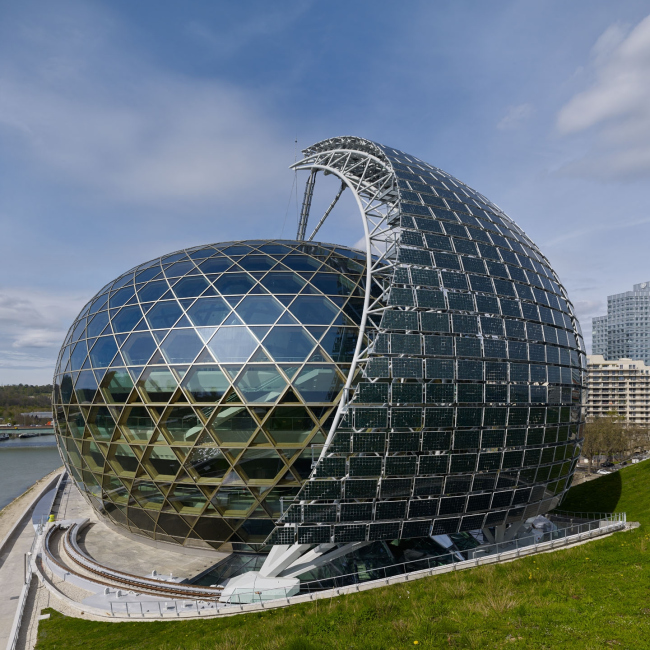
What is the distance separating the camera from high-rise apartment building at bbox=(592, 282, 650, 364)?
6668 inches

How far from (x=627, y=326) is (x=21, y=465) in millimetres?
203766

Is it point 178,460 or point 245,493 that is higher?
point 178,460

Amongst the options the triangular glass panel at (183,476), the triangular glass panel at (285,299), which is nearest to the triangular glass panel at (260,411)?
the triangular glass panel at (183,476)

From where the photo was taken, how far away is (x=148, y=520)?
77.3 ft

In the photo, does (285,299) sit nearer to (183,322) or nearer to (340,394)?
(183,322)

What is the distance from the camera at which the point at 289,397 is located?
20.2 meters

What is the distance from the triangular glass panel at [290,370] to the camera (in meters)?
20.5

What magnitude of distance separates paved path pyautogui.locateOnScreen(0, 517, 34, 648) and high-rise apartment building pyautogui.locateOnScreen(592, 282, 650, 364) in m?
198

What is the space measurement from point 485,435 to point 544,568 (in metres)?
5.95

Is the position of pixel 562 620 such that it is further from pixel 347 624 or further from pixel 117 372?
pixel 117 372

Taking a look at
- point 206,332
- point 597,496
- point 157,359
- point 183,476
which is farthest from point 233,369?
point 597,496

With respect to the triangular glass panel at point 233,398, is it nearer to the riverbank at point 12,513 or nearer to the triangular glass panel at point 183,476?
the triangular glass panel at point 183,476

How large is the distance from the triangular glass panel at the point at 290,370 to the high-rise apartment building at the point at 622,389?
418ft

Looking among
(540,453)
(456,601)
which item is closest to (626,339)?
(540,453)
